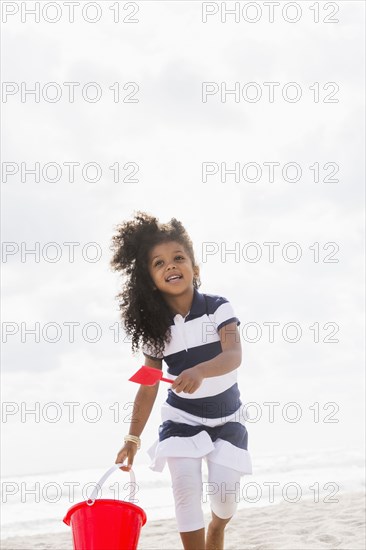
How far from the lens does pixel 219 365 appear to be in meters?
2.96

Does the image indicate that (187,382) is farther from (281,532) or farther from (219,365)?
(281,532)

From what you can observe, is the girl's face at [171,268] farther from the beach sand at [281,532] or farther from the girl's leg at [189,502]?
the beach sand at [281,532]

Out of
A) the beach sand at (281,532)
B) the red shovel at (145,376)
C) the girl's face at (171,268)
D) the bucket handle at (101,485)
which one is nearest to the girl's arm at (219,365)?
the red shovel at (145,376)

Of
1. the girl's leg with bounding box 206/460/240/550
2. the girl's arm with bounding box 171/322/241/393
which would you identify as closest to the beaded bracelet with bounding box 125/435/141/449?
the girl's leg with bounding box 206/460/240/550

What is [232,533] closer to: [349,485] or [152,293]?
[152,293]

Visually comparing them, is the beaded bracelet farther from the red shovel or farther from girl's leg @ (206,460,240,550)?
the red shovel

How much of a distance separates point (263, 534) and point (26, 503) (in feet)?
20.1

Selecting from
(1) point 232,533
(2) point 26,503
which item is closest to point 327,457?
(2) point 26,503

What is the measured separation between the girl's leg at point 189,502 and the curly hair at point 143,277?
22.7 inches

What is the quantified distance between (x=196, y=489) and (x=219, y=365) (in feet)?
2.01

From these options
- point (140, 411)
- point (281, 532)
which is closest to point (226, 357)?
point (140, 411)

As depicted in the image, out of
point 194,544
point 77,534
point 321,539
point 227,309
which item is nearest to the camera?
point 77,534

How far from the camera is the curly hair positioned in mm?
3361

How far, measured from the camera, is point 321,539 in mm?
5168
